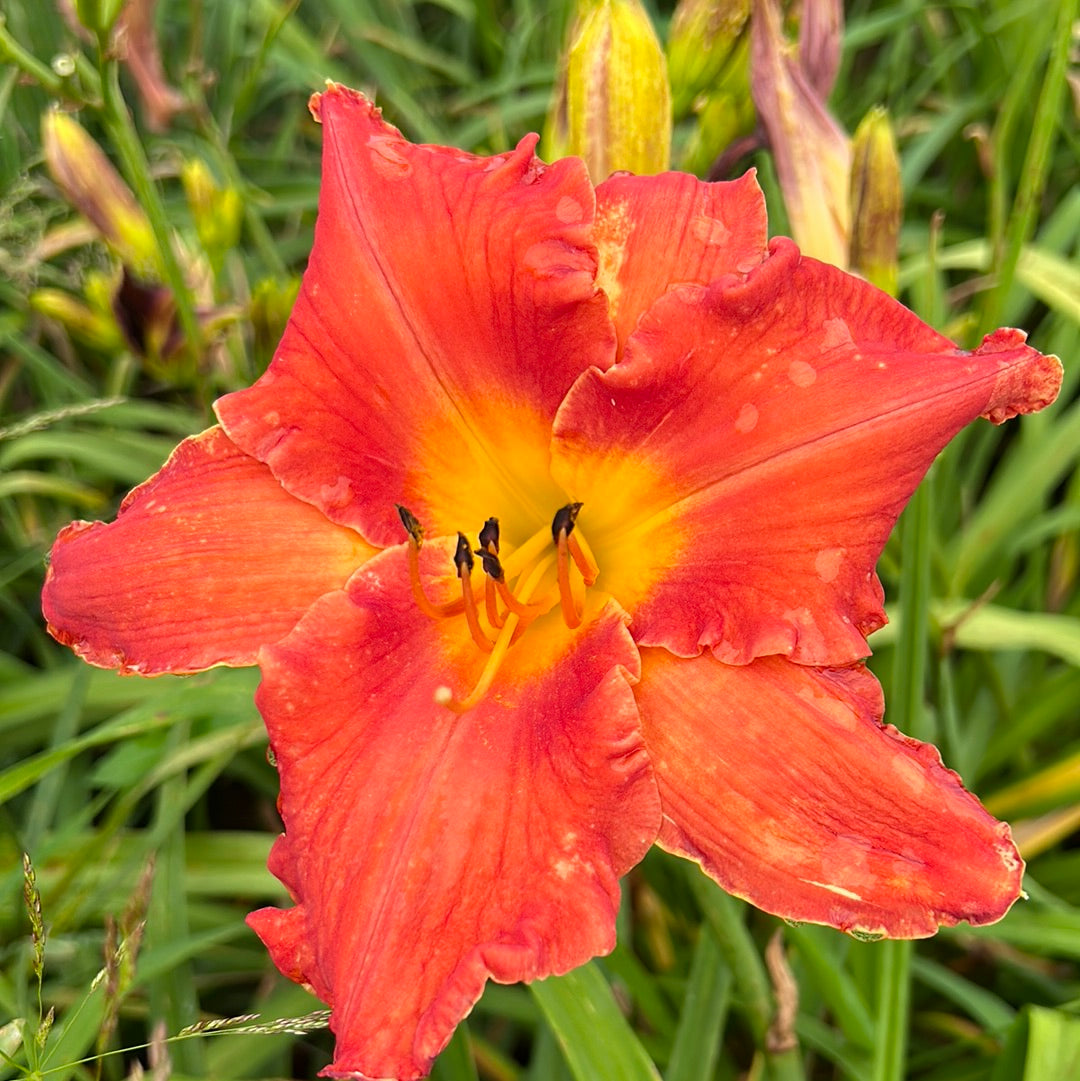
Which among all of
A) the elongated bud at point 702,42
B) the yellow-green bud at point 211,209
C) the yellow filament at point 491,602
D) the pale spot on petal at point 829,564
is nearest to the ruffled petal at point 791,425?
the pale spot on petal at point 829,564

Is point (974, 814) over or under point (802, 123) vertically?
under

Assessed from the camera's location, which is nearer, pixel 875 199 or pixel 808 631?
pixel 808 631

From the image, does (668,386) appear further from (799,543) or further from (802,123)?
(802,123)

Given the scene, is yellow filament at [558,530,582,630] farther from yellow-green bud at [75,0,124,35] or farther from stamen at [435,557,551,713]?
yellow-green bud at [75,0,124,35]

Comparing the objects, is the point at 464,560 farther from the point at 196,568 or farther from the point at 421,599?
the point at 196,568

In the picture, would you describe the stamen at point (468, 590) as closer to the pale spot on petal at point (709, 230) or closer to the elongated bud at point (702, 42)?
the pale spot on petal at point (709, 230)

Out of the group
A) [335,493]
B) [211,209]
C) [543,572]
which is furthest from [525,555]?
[211,209]

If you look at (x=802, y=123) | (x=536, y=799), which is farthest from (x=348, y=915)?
(x=802, y=123)
